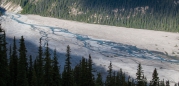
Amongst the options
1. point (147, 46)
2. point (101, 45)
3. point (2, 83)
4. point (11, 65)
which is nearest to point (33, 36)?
point (101, 45)

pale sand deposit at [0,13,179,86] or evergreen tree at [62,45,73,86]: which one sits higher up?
evergreen tree at [62,45,73,86]

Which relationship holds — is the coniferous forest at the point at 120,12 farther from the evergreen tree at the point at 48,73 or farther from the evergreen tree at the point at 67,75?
the evergreen tree at the point at 48,73

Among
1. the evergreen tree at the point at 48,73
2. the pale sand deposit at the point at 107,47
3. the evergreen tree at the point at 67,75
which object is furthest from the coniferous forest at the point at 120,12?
the evergreen tree at the point at 48,73

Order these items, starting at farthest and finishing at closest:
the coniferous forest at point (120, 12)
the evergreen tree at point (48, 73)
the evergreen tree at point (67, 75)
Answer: the coniferous forest at point (120, 12), the evergreen tree at point (67, 75), the evergreen tree at point (48, 73)

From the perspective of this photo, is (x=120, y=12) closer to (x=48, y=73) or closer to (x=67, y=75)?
(x=67, y=75)

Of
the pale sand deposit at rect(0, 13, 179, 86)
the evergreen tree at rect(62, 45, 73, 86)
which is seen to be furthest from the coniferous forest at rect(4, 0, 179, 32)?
the evergreen tree at rect(62, 45, 73, 86)

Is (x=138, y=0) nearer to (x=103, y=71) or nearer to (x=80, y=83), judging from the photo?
(x=103, y=71)

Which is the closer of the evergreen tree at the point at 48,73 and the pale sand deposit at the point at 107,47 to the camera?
the evergreen tree at the point at 48,73

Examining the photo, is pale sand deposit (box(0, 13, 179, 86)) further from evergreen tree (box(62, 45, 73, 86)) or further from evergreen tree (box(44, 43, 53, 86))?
evergreen tree (box(44, 43, 53, 86))

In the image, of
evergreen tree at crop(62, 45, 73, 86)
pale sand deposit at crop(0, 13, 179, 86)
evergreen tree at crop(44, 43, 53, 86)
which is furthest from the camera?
pale sand deposit at crop(0, 13, 179, 86)
